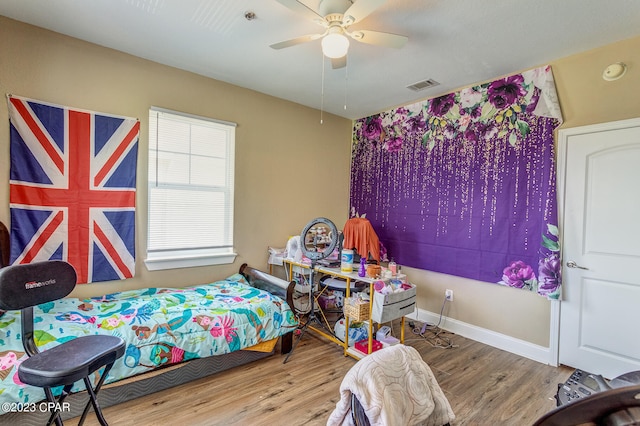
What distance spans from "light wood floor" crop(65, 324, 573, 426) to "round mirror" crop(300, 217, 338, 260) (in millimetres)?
908

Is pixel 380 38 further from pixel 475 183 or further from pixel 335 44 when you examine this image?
pixel 475 183

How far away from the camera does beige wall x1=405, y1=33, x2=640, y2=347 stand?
239 centimetres

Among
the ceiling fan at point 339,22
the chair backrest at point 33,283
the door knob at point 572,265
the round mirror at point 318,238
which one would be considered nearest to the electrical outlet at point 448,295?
the door knob at point 572,265

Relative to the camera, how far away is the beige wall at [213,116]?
238cm

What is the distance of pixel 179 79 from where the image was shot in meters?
3.05

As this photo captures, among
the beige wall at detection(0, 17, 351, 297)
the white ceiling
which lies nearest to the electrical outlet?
the beige wall at detection(0, 17, 351, 297)

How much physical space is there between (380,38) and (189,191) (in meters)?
2.28

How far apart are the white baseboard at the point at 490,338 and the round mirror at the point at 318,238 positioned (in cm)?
152

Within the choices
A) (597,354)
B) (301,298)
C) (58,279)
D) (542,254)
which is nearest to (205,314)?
(58,279)

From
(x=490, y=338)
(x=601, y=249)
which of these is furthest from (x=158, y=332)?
(x=601, y=249)

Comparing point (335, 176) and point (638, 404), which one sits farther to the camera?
point (335, 176)

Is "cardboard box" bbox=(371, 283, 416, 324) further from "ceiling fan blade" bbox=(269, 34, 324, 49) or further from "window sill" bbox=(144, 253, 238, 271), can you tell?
"ceiling fan blade" bbox=(269, 34, 324, 49)

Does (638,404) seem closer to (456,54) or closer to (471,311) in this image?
(456,54)

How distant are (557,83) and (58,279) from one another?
4038 millimetres
